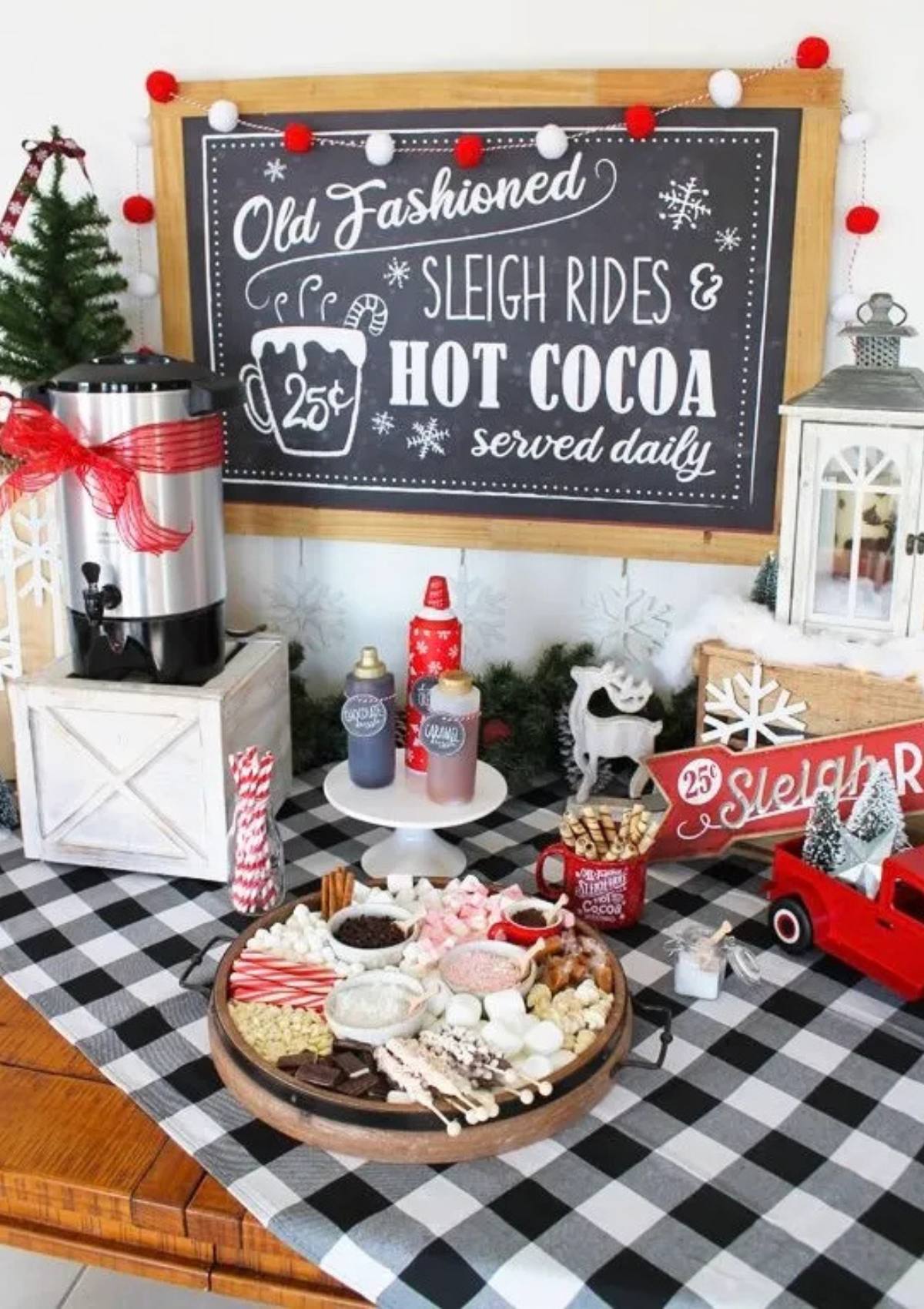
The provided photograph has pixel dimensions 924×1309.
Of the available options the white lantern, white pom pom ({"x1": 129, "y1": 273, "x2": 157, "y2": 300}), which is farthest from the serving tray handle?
white pom pom ({"x1": 129, "y1": 273, "x2": 157, "y2": 300})

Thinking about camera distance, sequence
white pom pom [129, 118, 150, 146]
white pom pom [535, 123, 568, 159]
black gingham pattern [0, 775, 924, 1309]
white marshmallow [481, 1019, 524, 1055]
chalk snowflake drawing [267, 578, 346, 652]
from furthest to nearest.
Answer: chalk snowflake drawing [267, 578, 346, 652] → white pom pom [129, 118, 150, 146] → white pom pom [535, 123, 568, 159] → white marshmallow [481, 1019, 524, 1055] → black gingham pattern [0, 775, 924, 1309]

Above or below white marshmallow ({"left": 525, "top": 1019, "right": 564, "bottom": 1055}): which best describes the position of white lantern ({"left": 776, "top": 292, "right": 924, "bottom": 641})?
above

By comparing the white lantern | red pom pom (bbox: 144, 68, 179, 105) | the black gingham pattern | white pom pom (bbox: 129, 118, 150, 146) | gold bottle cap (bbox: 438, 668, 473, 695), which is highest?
red pom pom (bbox: 144, 68, 179, 105)

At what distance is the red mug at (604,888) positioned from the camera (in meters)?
1.27

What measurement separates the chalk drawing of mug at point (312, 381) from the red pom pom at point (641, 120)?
0.35 meters

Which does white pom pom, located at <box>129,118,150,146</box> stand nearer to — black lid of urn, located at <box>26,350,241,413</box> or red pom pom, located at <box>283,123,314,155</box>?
red pom pom, located at <box>283,123,314,155</box>

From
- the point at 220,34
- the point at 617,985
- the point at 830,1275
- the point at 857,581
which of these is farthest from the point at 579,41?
the point at 830,1275

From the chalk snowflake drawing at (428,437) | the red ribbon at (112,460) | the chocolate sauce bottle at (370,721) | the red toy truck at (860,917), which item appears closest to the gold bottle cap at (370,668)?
the chocolate sauce bottle at (370,721)

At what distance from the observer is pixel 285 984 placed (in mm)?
1124

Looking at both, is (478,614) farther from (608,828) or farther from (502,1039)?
(502,1039)

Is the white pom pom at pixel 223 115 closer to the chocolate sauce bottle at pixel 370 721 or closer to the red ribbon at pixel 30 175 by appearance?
the red ribbon at pixel 30 175

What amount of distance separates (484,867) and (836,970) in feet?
1.26

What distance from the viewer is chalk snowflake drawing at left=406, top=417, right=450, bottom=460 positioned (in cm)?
163

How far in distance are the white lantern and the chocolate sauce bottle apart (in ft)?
1.41
